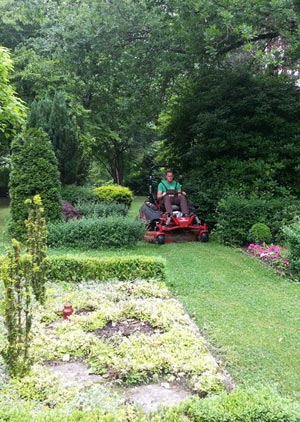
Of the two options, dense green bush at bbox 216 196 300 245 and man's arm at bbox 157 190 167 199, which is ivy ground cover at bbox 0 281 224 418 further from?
man's arm at bbox 157 190 167 199

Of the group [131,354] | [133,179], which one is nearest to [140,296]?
[131,354]

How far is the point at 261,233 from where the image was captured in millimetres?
8180

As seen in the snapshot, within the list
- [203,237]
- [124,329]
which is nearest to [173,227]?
[203,237]

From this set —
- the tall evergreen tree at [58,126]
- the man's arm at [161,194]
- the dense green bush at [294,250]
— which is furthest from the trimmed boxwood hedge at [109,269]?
the tall evergreen tree at [58,126]

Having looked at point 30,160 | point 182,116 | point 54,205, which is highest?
point 182,116

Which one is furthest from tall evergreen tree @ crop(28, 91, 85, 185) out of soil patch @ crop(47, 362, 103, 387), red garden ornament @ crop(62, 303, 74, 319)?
soil patch @ crop(47, 362, 103, 387)

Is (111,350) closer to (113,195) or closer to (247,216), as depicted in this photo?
(247,216)

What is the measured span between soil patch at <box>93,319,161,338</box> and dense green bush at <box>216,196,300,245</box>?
4766 millimetres

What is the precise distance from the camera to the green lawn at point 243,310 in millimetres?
3482

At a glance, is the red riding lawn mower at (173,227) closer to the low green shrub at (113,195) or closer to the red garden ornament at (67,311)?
the low green shrub at (113,195)

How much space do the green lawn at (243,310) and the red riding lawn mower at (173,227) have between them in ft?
2.86

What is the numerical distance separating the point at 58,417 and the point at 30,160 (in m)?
7.12

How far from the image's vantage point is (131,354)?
359 cm

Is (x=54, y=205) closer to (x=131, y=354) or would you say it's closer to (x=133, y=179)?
(x=131, y=354)
